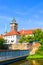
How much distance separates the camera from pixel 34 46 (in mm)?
62625

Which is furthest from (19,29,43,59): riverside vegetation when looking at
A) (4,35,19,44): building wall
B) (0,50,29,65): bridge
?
(4,35,19,44): building wall

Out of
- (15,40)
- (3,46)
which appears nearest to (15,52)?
(3,46)

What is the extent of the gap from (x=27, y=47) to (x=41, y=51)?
34.7 feet

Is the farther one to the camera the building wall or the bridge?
the building wall

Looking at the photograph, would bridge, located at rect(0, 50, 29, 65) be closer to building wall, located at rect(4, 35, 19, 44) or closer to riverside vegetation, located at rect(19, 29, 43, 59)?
riverside vegetation, located at rect(19, 29, 43, 59)

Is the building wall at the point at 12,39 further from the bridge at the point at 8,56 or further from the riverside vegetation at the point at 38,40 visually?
the bridge at the point at 8,56

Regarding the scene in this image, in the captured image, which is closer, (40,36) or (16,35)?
(40,36)

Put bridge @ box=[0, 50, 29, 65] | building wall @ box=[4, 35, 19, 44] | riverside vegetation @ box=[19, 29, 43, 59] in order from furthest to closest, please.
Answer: building wall @ box=[4, 35, 19, 44], riverside vegetation @ box=[19, 29, 43, 59], bridge @ box=[0, 50, 29, 65]

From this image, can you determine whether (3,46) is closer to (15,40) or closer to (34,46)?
(34,46)

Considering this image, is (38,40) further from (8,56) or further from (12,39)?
(12,39)

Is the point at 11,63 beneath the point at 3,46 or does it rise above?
beneath

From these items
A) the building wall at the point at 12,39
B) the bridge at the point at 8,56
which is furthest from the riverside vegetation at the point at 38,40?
the building wall at the point at 12,39

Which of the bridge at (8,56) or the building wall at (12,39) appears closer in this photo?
the bridge at (8,56)

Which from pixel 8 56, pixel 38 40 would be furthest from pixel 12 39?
pixel 8 56
